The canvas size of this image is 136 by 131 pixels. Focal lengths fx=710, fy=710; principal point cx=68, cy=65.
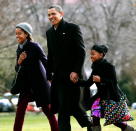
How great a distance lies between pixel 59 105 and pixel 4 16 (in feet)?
82.5

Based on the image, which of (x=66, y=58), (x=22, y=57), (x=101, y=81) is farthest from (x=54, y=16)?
(x=101, y=81)

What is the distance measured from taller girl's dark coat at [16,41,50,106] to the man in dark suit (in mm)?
793

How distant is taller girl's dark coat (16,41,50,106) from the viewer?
33.4 ft

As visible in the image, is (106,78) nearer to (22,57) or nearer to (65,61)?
(65,61)

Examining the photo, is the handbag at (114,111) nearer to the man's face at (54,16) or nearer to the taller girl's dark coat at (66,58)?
the taller girl's dark coat at (66,58)

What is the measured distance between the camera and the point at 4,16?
34219 millimetres

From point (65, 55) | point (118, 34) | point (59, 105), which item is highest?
point (118, 34)

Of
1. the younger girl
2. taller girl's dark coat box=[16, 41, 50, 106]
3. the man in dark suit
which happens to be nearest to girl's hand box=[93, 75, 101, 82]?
the younger girl

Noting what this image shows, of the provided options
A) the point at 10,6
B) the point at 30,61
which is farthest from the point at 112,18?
the point at 30,61

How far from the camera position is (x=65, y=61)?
9352 mm

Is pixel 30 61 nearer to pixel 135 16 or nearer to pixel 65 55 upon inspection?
pixel 65 55

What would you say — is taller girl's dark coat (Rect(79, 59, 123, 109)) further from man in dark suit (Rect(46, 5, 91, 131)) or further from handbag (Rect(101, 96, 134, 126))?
man in dark suit (Rect(46, 5, 91, 131))

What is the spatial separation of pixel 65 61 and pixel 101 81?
0.74 m

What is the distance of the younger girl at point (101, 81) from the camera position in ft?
32.5
